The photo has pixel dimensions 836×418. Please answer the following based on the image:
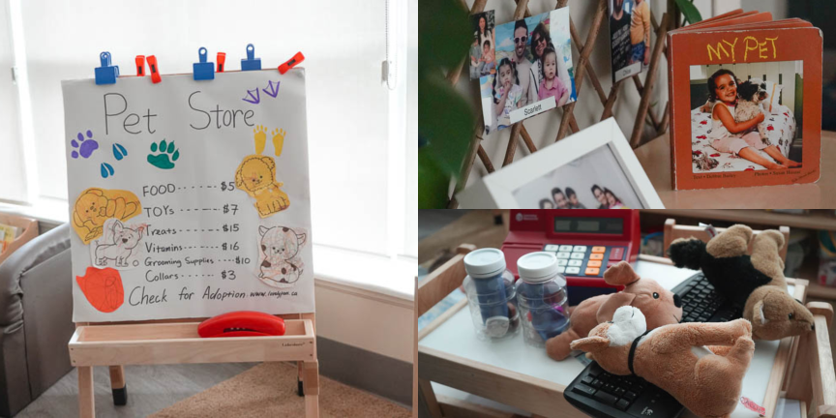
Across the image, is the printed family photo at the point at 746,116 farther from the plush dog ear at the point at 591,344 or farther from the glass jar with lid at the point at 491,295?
the glass jar with lid at the point at 491,295

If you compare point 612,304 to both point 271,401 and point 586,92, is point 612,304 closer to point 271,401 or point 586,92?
point 586,92

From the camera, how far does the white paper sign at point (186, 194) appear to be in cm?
149

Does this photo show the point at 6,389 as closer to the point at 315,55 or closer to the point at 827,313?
the point at 315,55

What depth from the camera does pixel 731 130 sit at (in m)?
0.70

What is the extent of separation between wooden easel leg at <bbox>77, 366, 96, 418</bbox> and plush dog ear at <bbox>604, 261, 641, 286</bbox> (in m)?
1.26

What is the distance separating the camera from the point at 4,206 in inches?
112

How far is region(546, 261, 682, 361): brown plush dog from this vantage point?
0.96 m

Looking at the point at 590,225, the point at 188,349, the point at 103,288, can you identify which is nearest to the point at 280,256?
the point at 188,349

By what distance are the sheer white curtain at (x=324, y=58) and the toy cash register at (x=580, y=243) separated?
82 cm

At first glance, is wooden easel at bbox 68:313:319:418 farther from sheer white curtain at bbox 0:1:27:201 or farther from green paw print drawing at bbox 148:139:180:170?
sheer white curtain at bbox 0:1:27:201

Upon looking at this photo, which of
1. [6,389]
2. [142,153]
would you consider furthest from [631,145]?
[6,389]

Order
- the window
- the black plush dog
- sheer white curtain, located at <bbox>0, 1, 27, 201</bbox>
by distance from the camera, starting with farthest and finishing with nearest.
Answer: sheer white curtain, located at <bbox>0, 1, 27, 201</bbox> → the window → the black plush dog

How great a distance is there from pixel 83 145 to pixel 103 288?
0.35m

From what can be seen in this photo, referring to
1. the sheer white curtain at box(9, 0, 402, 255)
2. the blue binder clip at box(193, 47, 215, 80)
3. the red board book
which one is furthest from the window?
the red board book
